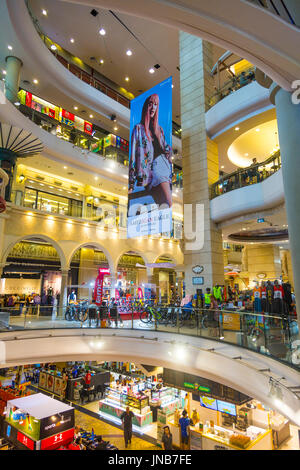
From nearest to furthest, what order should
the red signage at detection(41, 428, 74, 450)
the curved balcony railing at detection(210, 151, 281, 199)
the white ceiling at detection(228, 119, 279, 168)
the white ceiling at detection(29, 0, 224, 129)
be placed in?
the red signage at detection(41, 428, 74, 450) → the curved balcony railing at detection(210, 151, 281, 199) → the white ceiling at detection(228, 119, 279, 168) → the white ceiling at detection(29, 0, 224, 129)

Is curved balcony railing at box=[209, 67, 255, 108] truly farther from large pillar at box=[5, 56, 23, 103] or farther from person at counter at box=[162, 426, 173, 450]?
person at counter at box=[162, 426, 173, 450]

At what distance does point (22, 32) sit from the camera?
11.8 meters

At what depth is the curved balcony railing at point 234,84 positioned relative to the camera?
1104 cm

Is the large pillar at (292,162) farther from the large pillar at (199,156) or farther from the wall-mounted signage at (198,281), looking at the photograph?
the wall-mounted signage at (198,281)

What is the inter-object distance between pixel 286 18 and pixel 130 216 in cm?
A: 831

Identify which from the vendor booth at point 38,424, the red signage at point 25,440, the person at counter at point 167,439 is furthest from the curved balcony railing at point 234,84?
the red signage at point 25,440

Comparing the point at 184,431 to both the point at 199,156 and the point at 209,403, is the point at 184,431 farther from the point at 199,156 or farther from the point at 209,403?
the point at 199,156

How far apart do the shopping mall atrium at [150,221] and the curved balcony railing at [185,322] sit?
0.05m

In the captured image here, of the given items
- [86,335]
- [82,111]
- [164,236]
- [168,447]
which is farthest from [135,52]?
[168,447]

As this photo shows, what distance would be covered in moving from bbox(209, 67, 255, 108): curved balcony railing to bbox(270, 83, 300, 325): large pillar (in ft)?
27.6

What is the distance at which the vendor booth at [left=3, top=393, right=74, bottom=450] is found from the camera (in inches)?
313

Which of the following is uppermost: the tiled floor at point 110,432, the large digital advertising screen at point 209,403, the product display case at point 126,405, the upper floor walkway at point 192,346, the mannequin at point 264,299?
the mannequin at point 264,299

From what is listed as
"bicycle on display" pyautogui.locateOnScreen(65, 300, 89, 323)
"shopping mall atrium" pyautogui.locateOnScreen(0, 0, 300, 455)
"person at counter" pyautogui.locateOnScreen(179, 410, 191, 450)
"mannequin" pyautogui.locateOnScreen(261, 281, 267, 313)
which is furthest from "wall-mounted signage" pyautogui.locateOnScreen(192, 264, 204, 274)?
"person at counter" pyautogui.locateOnScreen(179, 410, 191, 450)

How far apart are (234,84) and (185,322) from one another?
9895mm
